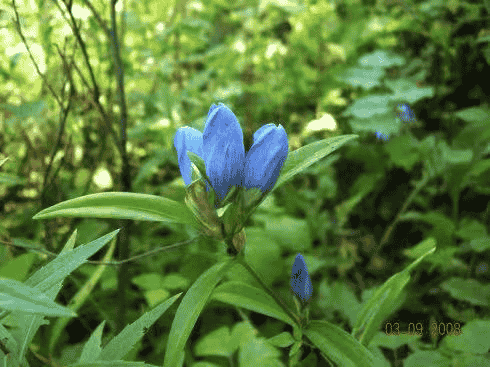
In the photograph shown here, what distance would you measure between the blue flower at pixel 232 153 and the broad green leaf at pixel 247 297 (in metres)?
0.25

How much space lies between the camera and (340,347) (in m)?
0.65

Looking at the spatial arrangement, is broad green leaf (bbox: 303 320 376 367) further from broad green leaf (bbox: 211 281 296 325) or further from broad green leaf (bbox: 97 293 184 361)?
broad green leaf (bbox: 97 293 184 361)

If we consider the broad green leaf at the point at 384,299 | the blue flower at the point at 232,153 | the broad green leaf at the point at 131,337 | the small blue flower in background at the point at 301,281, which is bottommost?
the broad green leaf at the point at 384,299

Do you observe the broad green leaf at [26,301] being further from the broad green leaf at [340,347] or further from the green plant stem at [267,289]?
the broad green leaf at [340,347]

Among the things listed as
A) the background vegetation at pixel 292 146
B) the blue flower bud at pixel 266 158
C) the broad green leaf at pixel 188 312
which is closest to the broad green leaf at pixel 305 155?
the blue flower bud at pixel 266 158

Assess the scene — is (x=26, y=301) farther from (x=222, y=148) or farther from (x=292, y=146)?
(x=292, y=146)

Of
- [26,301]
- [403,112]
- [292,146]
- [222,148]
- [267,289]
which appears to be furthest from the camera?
[292,146]

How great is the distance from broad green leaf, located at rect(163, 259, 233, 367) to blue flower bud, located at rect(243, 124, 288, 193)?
139 millimetres

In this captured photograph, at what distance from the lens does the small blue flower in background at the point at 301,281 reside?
0.73m

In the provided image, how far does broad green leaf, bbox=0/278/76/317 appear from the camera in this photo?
39cm

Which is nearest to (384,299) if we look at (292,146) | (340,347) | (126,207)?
(340,347)

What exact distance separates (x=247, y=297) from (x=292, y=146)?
44.3 inches

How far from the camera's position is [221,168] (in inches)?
23.1

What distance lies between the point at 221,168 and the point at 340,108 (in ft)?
5.16
